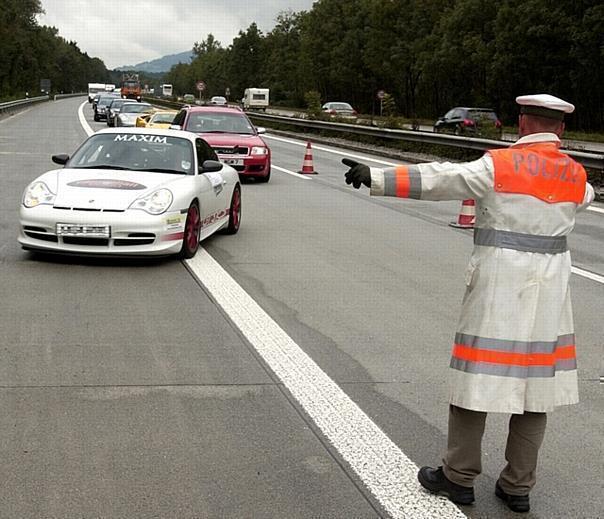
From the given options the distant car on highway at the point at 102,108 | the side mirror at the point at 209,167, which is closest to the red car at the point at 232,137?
the side mirror at the point at 209,167

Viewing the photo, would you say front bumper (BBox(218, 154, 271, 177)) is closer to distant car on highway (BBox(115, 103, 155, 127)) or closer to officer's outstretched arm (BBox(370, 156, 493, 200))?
distant car on highway (BBox(115, 103, 155, 127))

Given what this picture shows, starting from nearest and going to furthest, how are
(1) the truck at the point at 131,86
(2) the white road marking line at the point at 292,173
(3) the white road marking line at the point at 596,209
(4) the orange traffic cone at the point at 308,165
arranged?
1. (3) the white road marking line at the point at 596,209
2. (2) the white road marking line at the point at 292,173
3. (4) the orange traffic cone at the point at 308,165
4. (1) the truck at the point at 131,86

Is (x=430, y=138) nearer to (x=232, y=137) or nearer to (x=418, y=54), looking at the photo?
(x=232, y=137)

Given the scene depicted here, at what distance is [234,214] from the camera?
38.2 ft

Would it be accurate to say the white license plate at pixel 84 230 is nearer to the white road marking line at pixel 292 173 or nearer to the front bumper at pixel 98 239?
the front bumper at pixel 98 239

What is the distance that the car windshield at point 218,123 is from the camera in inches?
774

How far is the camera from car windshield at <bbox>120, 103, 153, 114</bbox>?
35650mm

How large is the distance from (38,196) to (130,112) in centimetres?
2706

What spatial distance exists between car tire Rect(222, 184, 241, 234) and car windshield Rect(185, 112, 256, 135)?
26.2 feet

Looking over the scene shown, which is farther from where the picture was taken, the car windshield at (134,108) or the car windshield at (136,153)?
the car windshield at (134,108)

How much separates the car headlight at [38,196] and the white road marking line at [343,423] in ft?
8.31

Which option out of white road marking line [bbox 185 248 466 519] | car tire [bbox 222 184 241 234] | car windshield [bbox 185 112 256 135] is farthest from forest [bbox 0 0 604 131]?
white road marking line [bbox 185 248 466 519]

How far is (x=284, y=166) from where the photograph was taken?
78.5 ft

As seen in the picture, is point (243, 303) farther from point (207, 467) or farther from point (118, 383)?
point (207, 467)
